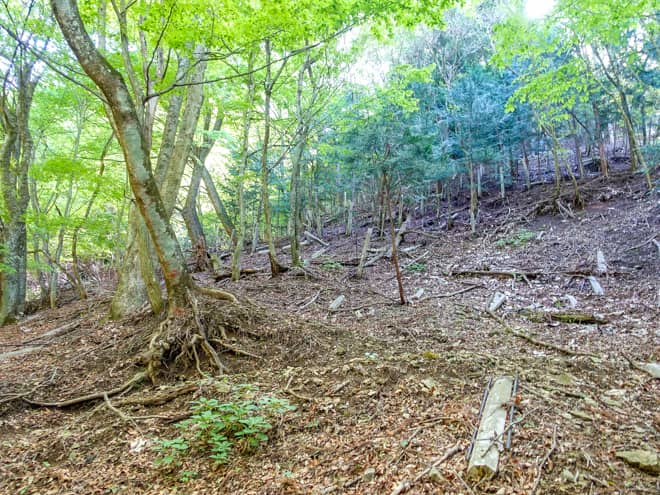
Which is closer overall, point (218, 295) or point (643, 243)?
point (218, 295)

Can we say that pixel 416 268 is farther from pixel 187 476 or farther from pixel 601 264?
pixel 187 476

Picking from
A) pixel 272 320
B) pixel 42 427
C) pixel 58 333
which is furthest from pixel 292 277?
pixel 42 427

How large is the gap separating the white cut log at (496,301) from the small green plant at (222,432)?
5.18 meters

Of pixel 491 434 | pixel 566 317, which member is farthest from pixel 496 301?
pixel 491 434

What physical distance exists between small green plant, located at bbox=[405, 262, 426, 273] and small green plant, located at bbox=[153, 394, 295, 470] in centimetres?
808

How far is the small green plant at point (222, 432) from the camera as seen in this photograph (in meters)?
2.84

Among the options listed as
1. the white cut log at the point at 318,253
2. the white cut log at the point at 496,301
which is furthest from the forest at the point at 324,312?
the white cut log at the point at 318,253

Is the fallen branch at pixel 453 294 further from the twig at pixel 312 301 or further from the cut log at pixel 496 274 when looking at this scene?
the twig at pixel 312 301

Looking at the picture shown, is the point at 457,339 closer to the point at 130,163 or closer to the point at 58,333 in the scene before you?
the point at 130,163

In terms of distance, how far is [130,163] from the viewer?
455 centimetres

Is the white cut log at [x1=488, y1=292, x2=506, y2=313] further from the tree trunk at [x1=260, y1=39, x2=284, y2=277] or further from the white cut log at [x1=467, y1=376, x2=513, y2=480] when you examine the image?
the tree trunk at [x1=260, y1=39, x2=284, y2=277]

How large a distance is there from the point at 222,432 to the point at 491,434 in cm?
215

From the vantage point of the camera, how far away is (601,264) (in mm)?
8125

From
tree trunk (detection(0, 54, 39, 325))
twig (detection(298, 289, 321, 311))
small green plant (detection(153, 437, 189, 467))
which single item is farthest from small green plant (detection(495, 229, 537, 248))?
tree trunk (detection(0, 54, 39, 325))
